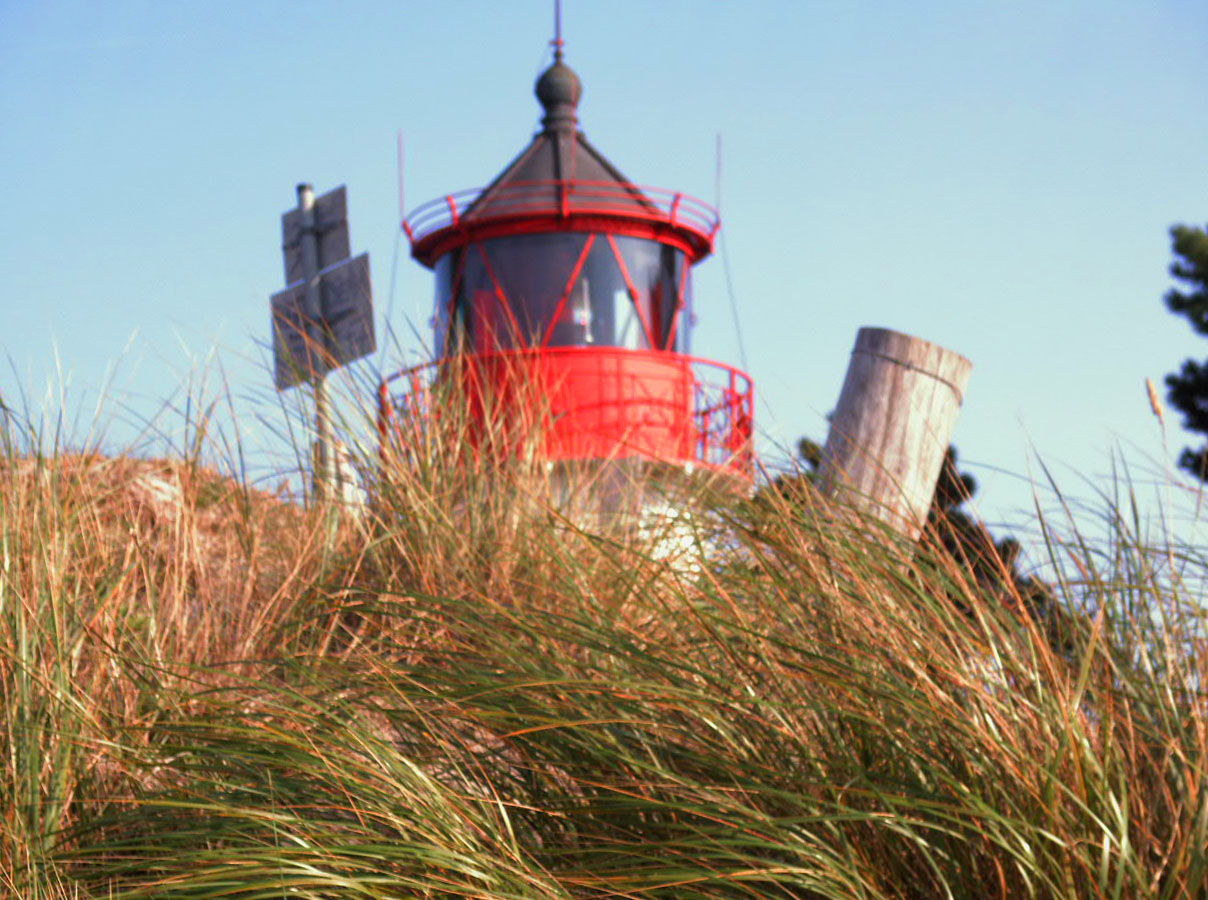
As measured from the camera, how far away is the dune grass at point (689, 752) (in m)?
1.77

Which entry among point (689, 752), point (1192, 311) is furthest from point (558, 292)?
point (1192, 311)

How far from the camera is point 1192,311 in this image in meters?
19.0

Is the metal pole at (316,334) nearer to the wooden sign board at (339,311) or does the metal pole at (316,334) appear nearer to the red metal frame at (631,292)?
the wooden sign board at (339,311)

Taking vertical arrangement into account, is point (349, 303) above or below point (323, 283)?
below

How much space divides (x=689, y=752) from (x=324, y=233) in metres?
5.82

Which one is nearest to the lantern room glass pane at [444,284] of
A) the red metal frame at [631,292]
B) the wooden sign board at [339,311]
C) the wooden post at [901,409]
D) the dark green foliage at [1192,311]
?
the red metal frame at [631,292]

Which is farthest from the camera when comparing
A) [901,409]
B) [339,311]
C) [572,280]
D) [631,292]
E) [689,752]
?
[631,292]

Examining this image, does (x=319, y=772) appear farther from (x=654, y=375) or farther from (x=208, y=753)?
(x=654, y=375)

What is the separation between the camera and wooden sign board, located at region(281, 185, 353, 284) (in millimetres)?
7160

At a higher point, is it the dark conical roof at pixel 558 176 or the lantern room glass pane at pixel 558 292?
the dark conical roof at pixel 558 176

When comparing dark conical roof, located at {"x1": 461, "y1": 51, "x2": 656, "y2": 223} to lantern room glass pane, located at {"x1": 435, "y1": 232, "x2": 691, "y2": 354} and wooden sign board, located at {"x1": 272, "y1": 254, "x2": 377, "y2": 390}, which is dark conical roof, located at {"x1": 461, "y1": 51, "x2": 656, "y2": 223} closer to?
lantern room glass pane, located at {"x1": 435, "y1": 232, "x2": 691, "y2": 354}

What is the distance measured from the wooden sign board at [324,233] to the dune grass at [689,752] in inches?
181

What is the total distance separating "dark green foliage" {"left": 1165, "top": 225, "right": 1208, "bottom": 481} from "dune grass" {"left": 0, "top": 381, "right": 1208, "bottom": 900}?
58.9 feet

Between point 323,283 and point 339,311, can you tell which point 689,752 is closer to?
point 339,311
